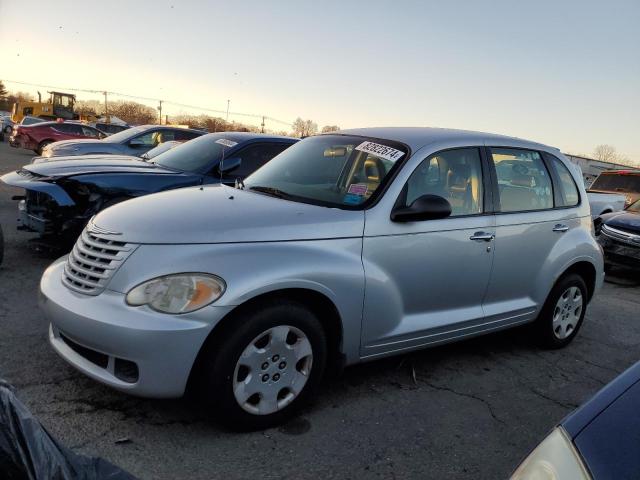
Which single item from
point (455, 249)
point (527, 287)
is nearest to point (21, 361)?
point (455, 249)

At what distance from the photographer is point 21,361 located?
139 inches

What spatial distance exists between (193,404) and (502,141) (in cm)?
305

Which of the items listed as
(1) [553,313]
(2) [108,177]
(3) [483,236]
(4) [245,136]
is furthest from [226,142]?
(1) [553,313]

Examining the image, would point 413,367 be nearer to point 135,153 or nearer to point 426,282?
point 426,282

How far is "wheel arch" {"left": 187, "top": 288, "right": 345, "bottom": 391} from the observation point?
277cm

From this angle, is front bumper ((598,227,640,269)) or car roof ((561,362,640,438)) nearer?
car roof ((561,362,640,438))

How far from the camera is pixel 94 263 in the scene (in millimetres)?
2963

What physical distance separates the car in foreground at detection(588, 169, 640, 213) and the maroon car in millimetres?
18480

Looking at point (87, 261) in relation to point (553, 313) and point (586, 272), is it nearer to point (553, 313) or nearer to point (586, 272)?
point (553, 313)

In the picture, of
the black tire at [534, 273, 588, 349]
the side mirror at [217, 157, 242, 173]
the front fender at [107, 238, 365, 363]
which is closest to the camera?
the front fender at [107, 238, 365, 363]

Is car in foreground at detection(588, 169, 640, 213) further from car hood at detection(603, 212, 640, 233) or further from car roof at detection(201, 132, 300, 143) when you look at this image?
car roof at detection(201, 132, 300, 143)

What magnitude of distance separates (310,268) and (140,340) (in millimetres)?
952

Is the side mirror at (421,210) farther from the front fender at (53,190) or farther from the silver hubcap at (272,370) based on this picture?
the front fender at (53,190)

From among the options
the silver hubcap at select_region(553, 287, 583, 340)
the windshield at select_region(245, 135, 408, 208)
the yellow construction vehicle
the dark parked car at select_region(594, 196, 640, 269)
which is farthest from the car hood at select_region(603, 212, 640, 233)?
the yellow construction vehicle
